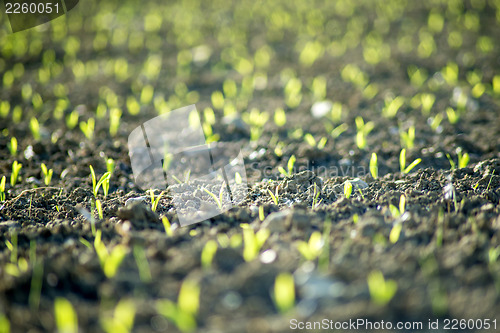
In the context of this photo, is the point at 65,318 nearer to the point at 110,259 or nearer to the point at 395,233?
the point at 110,259

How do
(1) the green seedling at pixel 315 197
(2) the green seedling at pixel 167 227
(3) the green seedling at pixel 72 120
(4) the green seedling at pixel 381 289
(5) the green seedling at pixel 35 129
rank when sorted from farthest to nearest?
1. (3) the green seedling at pixel 72 120
2. (5) the green seedling at pixel 35 129
3. (1) the green seedling at pixel 315 197
4. (2) the green seedling at pixel 167 227
5. (4) the green seedling at pixel 381 289

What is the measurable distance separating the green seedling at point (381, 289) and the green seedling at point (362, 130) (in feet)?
5.27

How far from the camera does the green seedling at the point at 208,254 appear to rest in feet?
5.33

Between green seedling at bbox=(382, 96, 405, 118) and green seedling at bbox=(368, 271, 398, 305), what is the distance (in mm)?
2309

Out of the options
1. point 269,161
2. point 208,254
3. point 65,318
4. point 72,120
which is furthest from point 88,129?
point 65,318

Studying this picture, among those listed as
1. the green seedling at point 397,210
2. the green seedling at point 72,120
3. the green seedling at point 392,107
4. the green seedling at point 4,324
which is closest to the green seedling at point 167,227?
the green seedling at point 4,324

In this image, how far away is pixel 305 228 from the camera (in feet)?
6.23

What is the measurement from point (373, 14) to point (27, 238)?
5.54 m

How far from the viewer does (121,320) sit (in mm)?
1330

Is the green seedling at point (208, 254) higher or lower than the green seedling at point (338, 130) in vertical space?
higher

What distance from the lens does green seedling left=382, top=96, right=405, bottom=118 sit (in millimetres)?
3531

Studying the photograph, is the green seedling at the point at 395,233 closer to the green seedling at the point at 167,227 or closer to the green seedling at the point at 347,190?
the green seedling at the point at 347,190

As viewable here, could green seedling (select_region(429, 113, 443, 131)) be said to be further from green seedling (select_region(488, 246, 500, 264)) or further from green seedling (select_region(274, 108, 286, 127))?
green seedling (select_region(488, 246, 500, 264))

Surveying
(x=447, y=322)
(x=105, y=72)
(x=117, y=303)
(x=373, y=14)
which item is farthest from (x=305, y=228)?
(x=373, y=14)
